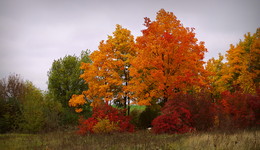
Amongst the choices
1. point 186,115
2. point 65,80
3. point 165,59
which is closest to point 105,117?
point 186,115

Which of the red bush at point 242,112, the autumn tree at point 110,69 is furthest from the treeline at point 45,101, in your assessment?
the red bush at point 242,112

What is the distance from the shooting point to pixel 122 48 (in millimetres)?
24516

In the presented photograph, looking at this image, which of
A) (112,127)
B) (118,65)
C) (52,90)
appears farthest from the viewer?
(52,90)

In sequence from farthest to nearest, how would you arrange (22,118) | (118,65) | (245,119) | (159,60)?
(22,118)
(118,65)
(159,60)
(245,119)

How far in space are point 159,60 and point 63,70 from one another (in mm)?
19799

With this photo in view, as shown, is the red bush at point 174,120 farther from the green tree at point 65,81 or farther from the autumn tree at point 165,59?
the green tree at point 65,81

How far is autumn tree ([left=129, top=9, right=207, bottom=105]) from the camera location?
19.0m

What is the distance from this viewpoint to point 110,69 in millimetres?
23484

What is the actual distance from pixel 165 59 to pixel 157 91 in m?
3.07

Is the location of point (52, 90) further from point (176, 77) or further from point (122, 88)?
point (176, 77)

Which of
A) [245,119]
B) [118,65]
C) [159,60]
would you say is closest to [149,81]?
[159,60]

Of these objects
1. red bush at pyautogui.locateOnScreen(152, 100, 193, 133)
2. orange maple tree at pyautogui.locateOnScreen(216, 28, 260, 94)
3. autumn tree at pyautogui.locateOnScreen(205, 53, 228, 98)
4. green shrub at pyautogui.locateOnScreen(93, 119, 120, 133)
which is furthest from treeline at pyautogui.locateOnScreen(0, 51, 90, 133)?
orange maple tree at pyautogui.locateOnScreen(216, 28, 260, 94)

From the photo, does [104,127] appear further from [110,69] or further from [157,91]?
[110,69]

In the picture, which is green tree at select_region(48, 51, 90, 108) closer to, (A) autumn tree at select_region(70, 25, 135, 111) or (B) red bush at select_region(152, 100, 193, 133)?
(A) autumn tree at select_region(70, 25, 135, 111)
